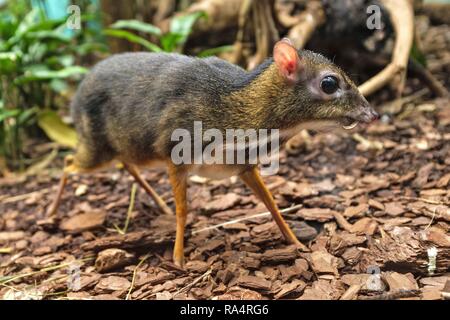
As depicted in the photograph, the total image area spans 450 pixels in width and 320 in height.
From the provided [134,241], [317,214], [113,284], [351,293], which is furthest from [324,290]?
[134,241]

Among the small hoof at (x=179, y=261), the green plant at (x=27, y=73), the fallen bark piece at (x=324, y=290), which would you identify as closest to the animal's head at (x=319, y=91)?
the fallen bark piece at (x=324, y=290)

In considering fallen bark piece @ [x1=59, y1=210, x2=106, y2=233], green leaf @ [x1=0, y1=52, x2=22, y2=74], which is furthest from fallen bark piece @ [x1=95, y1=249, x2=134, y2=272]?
green leaf @ [x1=0, y1=52, x2=22, y2=74]

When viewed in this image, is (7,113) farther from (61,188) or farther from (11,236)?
(11,236)

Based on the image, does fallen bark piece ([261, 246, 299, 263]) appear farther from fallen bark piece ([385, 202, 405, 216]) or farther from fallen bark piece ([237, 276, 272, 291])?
fallen bark piece ([385, 202, 405, 216])

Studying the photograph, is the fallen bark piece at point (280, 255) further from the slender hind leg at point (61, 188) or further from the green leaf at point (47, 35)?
the green leaf at point (47, 35)

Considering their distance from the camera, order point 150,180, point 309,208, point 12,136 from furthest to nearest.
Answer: point 12,136, point 150,180, point 309,208
